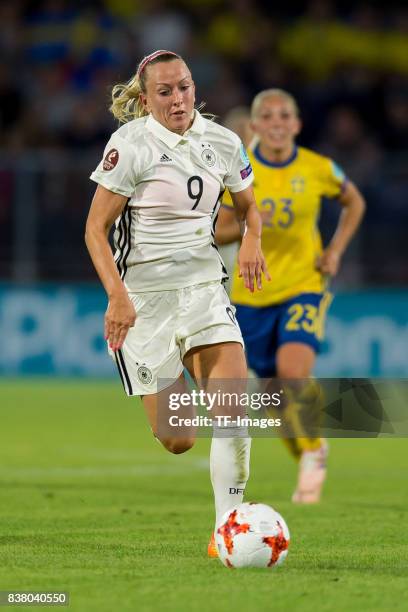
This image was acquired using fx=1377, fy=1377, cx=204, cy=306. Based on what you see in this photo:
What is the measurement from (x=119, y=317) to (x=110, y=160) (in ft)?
2.44

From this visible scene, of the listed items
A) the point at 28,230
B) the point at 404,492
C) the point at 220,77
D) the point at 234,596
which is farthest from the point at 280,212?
the point at 220,77

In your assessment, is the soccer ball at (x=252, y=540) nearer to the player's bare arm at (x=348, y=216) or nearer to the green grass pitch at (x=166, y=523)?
the green grass pitch at (x=166, y=523)

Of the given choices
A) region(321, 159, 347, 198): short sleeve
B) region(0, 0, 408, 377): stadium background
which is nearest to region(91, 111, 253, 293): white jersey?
region(321, 159, 347, 198): short sleeve

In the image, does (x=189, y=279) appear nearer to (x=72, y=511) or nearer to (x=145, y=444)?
(x=72, y=511)

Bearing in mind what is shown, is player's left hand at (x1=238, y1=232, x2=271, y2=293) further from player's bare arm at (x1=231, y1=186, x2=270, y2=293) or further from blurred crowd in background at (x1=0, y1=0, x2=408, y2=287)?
blurred crowd in background at (x1=0, y1=0, x2=408, y2=287)

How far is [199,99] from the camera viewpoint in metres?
17.9

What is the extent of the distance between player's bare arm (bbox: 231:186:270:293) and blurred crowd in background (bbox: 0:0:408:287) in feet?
28.2

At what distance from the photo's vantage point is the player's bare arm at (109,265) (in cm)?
583

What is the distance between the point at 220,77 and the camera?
18.3m

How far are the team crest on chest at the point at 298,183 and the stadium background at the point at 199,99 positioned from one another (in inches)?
268

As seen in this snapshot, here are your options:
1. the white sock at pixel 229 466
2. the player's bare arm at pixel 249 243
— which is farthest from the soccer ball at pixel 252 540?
the player's bare arm at pixel 249 243

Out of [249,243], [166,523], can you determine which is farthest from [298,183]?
[249,243]

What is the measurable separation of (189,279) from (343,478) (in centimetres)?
388

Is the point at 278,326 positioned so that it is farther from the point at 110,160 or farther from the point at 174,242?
the point at 110,160
